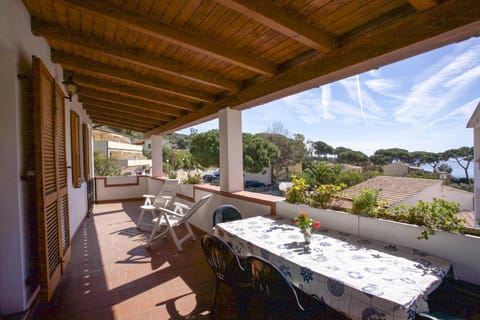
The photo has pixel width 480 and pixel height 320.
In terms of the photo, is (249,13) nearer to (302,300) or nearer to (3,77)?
(3,77)

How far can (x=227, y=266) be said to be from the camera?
5.90 feet

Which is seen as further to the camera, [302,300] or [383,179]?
[383,179]

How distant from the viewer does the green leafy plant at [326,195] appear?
246cm

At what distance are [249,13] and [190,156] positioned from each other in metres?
17.4

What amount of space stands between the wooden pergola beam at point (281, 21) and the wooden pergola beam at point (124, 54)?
141 cm

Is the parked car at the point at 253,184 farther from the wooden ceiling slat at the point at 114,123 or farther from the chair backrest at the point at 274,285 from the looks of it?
the chair backrest at the point at 274,285

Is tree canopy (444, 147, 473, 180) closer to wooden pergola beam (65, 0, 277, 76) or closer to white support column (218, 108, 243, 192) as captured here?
wooden pergola beam (65, 0, 277, 76)

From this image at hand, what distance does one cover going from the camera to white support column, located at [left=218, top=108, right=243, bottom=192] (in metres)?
3.76

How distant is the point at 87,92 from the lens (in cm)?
441

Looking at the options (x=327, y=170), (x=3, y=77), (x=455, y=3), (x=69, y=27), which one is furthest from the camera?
(x=327, y=170)

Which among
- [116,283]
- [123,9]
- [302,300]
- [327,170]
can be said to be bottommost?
[116,283]

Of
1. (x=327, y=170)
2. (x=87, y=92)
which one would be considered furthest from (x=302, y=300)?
(x=87, y=92)

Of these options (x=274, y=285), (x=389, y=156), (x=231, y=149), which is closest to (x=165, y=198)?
(x=231, y=149)

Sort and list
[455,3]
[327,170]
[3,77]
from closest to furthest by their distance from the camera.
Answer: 1. [455,3]
2. [3,77]
3. [327,170]
